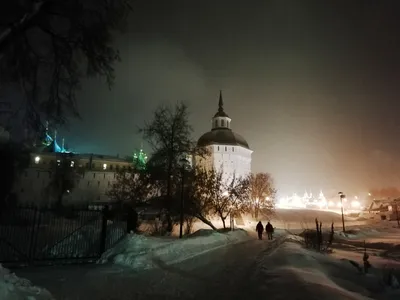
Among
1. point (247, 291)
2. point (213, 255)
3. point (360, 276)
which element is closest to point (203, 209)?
point (213, 255)

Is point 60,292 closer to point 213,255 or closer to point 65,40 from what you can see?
point 65,40

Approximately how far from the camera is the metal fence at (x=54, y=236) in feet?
46.4

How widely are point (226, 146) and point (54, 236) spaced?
78509 millimetres

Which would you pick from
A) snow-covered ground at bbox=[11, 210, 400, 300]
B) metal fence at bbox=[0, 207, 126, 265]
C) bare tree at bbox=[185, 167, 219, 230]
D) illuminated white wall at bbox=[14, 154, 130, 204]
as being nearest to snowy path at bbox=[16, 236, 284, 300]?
snow-covered ground at bbox=[11, 210, 400, 300]

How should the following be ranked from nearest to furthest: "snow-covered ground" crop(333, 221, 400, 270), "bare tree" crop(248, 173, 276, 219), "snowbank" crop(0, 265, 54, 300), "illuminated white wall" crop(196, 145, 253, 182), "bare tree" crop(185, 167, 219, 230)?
"snowbank" crop(0, 265, 54, 300)
"snow-covered ground" crop(333, 221, 400, 270)
"bare tree" crop(185, 167, 219, 230)
"bare tree" crop(248, 173, 276, 219)
"illuminated white wall" crop(196, 145, 253, 182)

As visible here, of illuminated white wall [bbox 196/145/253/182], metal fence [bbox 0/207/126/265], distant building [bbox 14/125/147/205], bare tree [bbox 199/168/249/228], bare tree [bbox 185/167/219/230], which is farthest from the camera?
illuminated white wall [bbox 196/145/253/182]

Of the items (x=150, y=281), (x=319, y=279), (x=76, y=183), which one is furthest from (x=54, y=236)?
(x=76, y=183)

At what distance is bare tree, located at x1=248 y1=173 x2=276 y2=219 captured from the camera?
67.1 metres

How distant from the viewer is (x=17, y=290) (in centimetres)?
805

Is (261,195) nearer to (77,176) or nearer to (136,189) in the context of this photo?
(77,176)

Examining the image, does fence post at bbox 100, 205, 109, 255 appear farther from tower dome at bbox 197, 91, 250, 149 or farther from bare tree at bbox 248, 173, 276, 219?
tower dome at bbox 197, 91, 250, 149

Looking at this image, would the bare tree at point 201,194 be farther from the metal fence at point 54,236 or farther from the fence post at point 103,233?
the fence post at point 103,233

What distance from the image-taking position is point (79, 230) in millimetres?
17156

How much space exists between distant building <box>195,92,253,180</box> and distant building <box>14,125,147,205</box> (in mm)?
21344
